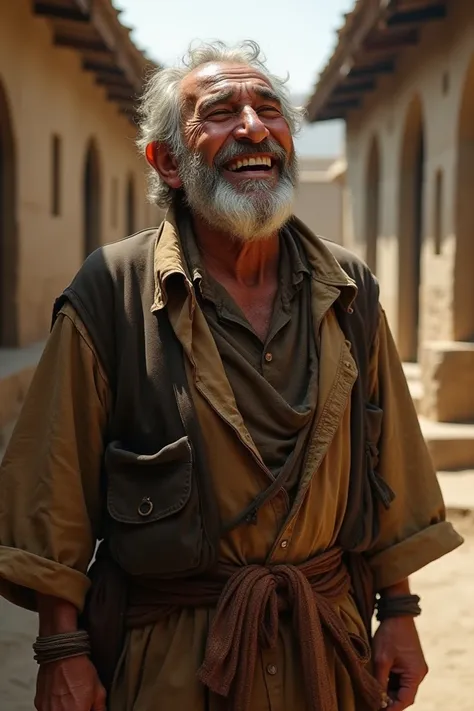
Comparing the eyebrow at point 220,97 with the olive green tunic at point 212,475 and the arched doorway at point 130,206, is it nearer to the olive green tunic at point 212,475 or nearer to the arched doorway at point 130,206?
the olive green tunic at point 212,475

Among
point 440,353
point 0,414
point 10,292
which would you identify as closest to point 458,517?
point 440,353

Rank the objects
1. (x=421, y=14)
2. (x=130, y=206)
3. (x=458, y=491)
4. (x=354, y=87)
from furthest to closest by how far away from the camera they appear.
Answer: (x=130, y=206), (x=354, y=87), (x=421, y=14), (x=458, y=491)

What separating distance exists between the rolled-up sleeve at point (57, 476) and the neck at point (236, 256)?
365mm

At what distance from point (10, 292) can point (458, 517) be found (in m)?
5.03

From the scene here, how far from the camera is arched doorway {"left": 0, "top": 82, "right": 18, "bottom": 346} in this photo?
29.5 ft

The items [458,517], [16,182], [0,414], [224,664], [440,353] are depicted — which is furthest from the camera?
[16,182]

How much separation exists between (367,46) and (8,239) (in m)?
4.08

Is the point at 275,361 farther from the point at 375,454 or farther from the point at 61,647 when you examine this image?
the point at 61,647

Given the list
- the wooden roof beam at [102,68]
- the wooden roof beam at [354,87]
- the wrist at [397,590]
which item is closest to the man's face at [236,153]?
the wrist at [397,590]

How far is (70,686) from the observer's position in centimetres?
196

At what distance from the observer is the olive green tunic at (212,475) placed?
1.96m

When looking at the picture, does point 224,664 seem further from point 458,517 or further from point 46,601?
point 458,517

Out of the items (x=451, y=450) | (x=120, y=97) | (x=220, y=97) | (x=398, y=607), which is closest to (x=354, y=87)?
(x=120, y=97)

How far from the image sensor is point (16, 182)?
356 inches
